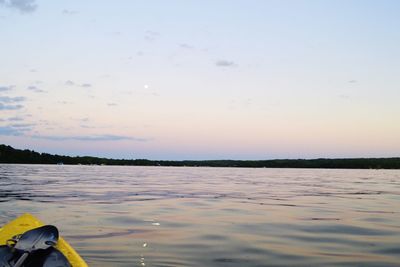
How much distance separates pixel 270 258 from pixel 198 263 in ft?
5.97

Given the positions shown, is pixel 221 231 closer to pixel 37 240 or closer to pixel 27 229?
pixel 27 229

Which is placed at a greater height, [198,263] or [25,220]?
[25,220]

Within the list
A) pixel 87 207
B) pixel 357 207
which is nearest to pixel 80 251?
pixel 87 207

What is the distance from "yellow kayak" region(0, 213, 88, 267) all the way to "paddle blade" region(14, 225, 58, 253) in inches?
7.3

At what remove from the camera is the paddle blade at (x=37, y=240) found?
828 centimetres

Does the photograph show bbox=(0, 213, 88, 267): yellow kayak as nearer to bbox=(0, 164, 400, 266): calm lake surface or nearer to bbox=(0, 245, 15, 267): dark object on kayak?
bbox=(0, 245, 15, 267): dark object on kayak

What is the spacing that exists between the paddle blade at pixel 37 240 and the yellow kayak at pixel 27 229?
185mm

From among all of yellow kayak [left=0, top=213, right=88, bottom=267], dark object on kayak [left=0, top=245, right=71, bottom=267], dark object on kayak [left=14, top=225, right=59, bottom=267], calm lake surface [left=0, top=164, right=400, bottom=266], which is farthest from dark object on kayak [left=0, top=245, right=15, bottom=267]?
calm lake surface [left=0, top=164, right=400, bottom=266]

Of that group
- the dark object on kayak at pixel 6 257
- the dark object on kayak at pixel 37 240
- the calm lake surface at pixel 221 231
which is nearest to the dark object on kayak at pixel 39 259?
the dark object on kayak at pixel 6 257

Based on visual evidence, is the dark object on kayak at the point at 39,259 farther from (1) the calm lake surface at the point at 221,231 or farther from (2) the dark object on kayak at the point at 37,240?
(1) the calm lake surface at the point at 221,231

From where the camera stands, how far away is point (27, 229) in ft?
32.6

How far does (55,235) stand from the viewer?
890 cm

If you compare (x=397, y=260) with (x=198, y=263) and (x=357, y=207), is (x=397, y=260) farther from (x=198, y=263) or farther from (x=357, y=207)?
(x=357, y=207)

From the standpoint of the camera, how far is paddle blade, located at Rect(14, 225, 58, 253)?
8.28 meters
